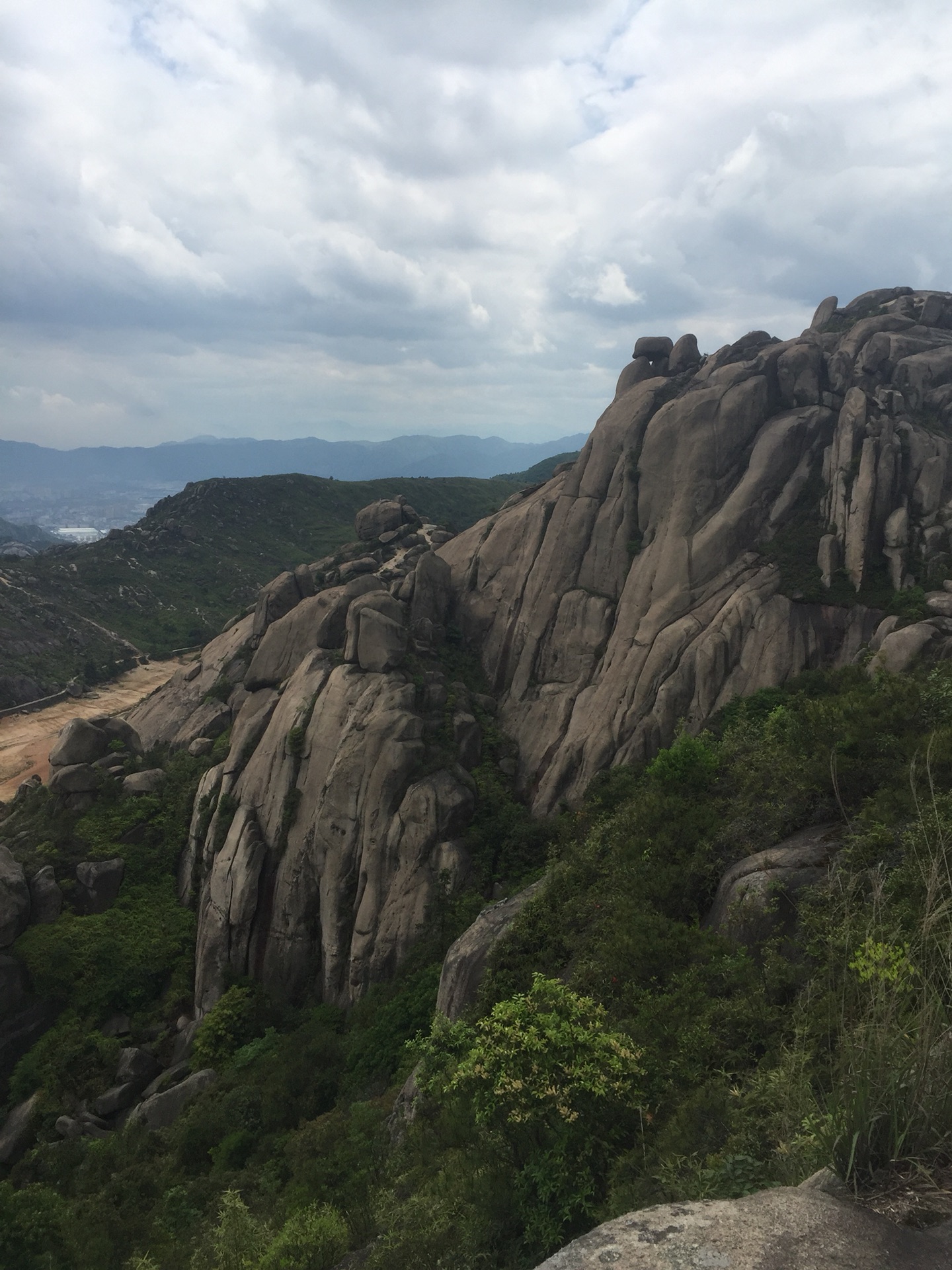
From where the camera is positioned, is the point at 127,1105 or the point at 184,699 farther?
the point at 184,699

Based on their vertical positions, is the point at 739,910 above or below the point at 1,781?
above

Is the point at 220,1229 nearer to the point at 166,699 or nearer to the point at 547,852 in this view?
the point at 547,852

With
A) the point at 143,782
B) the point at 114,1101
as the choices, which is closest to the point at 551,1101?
the point at 114,1101

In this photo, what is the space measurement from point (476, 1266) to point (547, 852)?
20.5 m

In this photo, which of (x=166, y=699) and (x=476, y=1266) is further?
(x=166, y=699)

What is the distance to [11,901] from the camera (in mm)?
30391

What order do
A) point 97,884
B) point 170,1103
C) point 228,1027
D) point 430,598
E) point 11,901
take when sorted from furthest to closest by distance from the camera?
point 430,598
point 97,884
point 11,901
point 228,1027
point 170,1103

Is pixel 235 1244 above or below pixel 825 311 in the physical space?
below

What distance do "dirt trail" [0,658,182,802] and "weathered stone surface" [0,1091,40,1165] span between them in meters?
31.8

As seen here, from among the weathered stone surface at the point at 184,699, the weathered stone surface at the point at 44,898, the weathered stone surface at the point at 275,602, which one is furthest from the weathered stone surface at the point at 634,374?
the weathered stone surface at the point at 44,898

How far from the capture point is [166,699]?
5006cm

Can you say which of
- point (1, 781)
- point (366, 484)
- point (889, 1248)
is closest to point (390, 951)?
point (889, 1248)

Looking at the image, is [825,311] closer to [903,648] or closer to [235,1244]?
[903,648]

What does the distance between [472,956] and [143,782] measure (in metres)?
26.0
